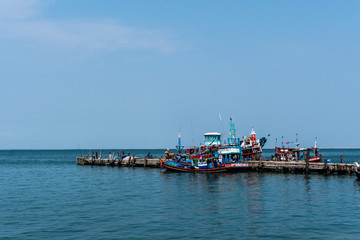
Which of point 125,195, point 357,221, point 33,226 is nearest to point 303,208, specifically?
point 357,221

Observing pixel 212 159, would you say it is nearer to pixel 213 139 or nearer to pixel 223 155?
pixel 223 155

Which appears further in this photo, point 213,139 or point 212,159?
point 213,139

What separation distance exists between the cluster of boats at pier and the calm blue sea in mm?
16616

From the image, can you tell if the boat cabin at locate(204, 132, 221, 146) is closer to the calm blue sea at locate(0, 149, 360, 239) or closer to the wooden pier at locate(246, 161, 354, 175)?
the wooden pier at locate(246, 161, 354, 175)

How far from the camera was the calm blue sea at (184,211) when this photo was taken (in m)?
26.3

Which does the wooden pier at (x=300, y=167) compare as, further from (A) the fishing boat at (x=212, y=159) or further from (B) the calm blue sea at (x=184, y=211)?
(B) the calm blue sea at (x=184, y=211)

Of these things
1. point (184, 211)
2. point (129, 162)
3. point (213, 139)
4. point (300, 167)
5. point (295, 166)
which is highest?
point (213, 139)

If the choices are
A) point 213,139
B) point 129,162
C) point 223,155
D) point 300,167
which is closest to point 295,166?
point 300,167

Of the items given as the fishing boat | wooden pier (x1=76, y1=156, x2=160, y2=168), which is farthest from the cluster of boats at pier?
wooden pier (x1=76, y1=156, x2=160, y2=168)

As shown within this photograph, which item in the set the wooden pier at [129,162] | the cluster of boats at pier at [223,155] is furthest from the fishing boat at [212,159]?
the wooden pier at [129,162]

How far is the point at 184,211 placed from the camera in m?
33.5

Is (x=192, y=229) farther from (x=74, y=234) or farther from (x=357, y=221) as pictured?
(x=357, y=221)

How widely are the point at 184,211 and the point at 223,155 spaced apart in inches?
1601

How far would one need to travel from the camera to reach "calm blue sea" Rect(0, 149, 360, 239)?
26.3 meters
